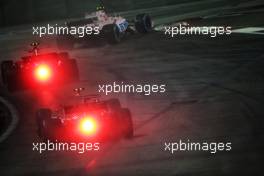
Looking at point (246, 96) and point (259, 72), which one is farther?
point (259, 72)

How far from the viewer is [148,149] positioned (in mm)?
12594

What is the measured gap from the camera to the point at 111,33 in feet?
107

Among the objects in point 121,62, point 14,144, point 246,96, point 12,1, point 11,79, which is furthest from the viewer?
point 12,1

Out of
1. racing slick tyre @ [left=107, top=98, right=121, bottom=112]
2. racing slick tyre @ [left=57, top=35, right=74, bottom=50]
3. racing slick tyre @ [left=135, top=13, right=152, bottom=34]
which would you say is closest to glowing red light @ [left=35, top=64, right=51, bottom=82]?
racing slick tyre @ [left=107, top=98, right=121, bottom=112]

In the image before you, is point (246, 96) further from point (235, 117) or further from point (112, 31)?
point (112, 31)

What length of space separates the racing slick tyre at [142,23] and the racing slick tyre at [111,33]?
280 centimetres

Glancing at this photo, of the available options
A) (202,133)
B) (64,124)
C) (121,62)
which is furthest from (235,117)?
(121,62)

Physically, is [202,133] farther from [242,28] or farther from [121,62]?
[242,28]

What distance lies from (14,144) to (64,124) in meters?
1.74

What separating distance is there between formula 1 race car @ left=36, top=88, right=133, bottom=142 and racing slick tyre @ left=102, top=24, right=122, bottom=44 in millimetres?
18821

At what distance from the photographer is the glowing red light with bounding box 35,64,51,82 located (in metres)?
21.9

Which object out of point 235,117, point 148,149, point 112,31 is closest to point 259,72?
point 235,117

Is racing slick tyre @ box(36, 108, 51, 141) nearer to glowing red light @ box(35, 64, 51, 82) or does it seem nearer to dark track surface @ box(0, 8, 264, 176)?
dark track surface @ box(0, 8, 264, 176)

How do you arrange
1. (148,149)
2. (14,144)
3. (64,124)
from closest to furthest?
(148,149), (64,124), (14,144)
